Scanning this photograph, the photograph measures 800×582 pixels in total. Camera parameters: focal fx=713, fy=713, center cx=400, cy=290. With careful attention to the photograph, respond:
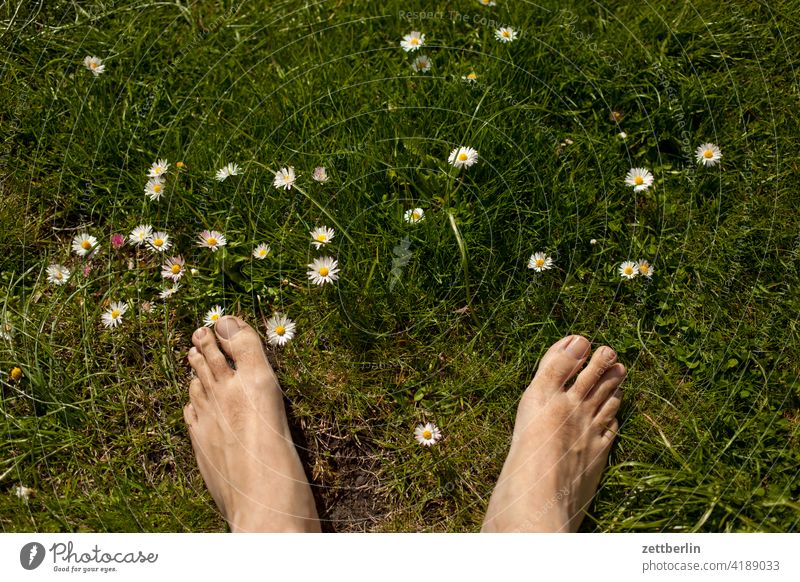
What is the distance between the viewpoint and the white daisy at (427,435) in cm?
237

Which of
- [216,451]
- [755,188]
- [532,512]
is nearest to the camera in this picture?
[532,512]

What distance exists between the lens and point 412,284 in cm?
249

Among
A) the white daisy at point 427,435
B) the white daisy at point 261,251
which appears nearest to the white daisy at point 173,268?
the white daisy at point 261,251

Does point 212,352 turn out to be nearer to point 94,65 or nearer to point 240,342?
point 240,342

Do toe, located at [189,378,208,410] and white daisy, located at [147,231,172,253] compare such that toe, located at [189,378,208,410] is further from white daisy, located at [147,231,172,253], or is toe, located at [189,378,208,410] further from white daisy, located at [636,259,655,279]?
white daisy, located at [636,259,655,279]

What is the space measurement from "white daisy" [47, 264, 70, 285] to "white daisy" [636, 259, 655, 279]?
81.3 inches

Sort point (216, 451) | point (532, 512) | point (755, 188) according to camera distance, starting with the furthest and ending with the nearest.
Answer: point (755, 188) → point (216, 451) → point (532, 512)

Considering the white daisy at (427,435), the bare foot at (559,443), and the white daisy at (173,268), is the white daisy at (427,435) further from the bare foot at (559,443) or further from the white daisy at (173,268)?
the white daisy at (173,268)

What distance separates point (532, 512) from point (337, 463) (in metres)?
0.67

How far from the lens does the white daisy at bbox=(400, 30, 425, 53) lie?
2.69 metres

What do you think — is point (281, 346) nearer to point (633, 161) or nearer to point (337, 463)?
point (337, 463)

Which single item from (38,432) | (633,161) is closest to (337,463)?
(38,432)

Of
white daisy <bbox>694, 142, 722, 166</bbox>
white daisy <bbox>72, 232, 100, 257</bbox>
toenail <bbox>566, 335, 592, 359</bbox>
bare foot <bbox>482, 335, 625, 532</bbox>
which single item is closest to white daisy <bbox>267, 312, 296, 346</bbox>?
white daisy <bbox>72, 232, 100, 257</bbox>

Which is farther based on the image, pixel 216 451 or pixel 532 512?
pixel 216 451
